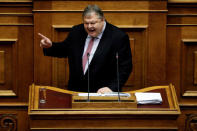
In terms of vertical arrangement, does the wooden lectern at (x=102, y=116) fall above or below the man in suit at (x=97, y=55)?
below

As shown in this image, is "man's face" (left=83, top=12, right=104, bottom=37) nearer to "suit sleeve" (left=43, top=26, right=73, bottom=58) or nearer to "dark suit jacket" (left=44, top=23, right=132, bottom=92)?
"dark suit jacket" (left=44, top=23, right=132, bottom=92)

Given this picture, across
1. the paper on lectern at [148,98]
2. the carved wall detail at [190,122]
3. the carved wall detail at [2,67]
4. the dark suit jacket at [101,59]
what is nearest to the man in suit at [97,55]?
the dark suit jacket at [101,59]

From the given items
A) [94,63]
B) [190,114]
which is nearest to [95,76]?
[94,63]

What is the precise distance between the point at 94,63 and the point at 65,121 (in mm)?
922

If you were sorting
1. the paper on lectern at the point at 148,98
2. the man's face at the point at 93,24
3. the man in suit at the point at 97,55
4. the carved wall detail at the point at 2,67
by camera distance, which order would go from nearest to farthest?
1. the paper on lectern at the point at 148,98
2. the man's face at the point at 93,24
3. the man in suit at the point at 97,55
4. the carved wall detail at the point at 2,67

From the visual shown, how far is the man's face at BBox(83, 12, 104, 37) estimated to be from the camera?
3.98 m

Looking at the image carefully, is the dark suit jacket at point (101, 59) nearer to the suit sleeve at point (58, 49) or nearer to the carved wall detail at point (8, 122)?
the suit sleeve at point (58, 49)

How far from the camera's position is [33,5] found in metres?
4.83

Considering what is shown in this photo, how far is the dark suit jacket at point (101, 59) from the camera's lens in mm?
4141

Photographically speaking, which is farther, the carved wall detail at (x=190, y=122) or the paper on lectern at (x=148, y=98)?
the carved wall detail at (x=190, y=122)

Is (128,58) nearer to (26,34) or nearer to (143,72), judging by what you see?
(143,72)

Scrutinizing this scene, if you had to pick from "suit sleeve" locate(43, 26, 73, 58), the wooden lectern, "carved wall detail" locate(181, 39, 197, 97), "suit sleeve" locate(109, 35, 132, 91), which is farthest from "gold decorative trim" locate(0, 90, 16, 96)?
"carved wall detail" locate(181, 39, 197, 97)

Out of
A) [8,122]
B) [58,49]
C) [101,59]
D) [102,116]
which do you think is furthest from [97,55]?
[8,122]

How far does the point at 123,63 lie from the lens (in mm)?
4133
